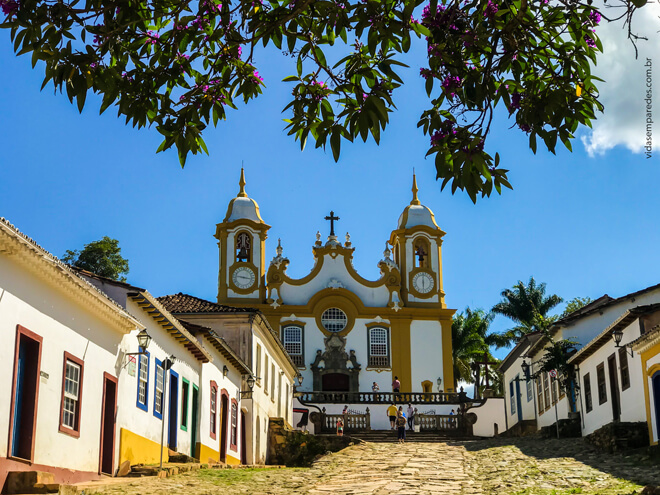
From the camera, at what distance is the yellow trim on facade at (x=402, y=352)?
46.8 meters

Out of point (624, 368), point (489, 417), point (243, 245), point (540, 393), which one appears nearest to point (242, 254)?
point (243, 245)

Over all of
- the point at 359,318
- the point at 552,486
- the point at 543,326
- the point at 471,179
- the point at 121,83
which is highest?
the point at 359,318

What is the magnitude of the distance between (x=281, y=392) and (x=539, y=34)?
31.1m

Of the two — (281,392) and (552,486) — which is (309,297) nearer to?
(281,392)

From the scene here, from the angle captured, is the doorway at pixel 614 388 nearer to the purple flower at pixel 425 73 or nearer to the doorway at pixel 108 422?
the doorway at pixel 108 422

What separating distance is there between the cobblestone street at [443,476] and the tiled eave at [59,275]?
2.73m

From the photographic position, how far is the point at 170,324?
19.5m

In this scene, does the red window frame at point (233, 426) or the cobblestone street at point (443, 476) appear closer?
the cobblestone street at point (443, 476)

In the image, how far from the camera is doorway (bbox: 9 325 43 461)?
12461 mm

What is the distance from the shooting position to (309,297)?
48906 millimetres

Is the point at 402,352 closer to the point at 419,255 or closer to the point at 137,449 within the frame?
the point at 419,255

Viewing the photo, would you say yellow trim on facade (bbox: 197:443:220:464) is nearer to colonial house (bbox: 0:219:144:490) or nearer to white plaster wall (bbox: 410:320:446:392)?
colonial house (bbox: 0:219:144:490)

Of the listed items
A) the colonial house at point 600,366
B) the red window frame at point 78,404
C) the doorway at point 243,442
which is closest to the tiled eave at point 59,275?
the red window frame at point 78,404

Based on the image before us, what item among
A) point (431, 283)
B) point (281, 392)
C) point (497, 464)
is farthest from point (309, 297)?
point (497, 464)
